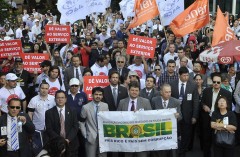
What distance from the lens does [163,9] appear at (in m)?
15.7

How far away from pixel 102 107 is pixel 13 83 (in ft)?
6.47

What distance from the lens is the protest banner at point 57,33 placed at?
44.2 ft

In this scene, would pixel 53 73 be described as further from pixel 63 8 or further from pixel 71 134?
pixel 63 8

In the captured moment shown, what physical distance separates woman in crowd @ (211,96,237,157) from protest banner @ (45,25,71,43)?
6407 mm

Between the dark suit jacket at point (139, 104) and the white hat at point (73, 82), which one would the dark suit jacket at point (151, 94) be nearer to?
the dark suit jacket at point (139, 104)

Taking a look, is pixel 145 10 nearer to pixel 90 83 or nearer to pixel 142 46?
pixel 142 46

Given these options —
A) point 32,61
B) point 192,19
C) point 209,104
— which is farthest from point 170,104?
point 192,19

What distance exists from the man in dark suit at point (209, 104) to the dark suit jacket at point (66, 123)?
253 centimetres

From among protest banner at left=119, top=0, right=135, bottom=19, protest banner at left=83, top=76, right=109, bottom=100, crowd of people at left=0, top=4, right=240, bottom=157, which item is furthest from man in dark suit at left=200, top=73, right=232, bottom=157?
protest banner at left=119, top=0, right=135, bottom=19

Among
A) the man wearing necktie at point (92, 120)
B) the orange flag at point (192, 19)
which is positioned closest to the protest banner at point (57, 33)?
the orange flag at point (192, 19)

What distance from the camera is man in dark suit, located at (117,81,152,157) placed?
8.38m

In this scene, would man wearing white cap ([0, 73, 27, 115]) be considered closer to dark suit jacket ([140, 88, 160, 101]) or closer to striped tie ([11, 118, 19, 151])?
striped tie ([11, 118, 19, 151])

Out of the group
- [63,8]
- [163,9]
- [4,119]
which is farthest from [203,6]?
[4,119]

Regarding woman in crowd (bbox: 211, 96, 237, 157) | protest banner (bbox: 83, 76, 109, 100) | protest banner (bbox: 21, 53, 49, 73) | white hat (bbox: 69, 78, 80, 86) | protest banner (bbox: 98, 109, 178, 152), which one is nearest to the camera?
woman in crowd (bbox: 211, 96, 237, 157)
